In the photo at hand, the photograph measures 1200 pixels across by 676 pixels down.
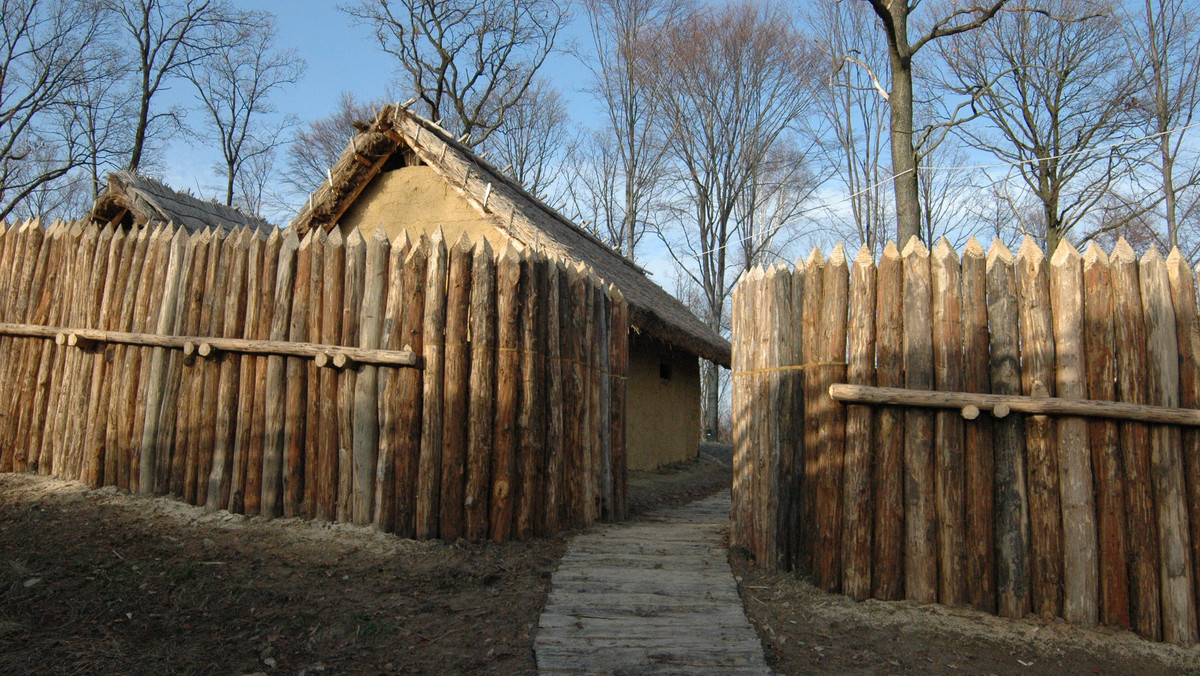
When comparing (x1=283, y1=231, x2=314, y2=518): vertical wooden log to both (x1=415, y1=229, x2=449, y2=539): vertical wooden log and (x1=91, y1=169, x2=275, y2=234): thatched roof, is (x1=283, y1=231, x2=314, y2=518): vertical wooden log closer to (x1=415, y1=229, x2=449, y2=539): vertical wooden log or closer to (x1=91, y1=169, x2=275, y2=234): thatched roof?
(x1=415, y1=229, x2=449, y2=539): vertical wooden log

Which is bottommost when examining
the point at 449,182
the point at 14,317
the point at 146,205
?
the point at 14,317

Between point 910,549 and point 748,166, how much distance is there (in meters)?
19.7

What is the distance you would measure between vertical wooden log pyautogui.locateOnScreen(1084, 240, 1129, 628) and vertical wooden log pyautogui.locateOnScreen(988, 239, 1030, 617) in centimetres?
35

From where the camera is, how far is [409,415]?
4.78m

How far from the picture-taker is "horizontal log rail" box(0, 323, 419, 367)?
4.76m

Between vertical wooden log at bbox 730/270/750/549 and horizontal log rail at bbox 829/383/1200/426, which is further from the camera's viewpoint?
vertical wooden log at bbox 730/270/750/549

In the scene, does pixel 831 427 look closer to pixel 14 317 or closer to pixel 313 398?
pixel 313 398

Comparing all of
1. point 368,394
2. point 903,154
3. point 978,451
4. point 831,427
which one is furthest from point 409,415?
point 903,154

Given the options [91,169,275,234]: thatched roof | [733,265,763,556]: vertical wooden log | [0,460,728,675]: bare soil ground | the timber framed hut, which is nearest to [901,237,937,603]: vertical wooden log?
[733,265,763,556]: vertical wooden log

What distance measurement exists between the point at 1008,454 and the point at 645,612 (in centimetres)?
212

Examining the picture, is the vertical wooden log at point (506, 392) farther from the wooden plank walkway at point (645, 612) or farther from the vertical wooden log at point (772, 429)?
the vertical wooden log at point (772, 429)

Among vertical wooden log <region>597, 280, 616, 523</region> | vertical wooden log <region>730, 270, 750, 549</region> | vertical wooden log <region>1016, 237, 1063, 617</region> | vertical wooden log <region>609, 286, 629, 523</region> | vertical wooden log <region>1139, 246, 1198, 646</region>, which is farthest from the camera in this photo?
vertical wooden log <region>609, 286, 629, 523</region>

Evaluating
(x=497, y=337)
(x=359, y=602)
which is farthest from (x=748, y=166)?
(x=359, y=602)

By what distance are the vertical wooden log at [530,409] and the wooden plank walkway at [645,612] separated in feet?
1.32
